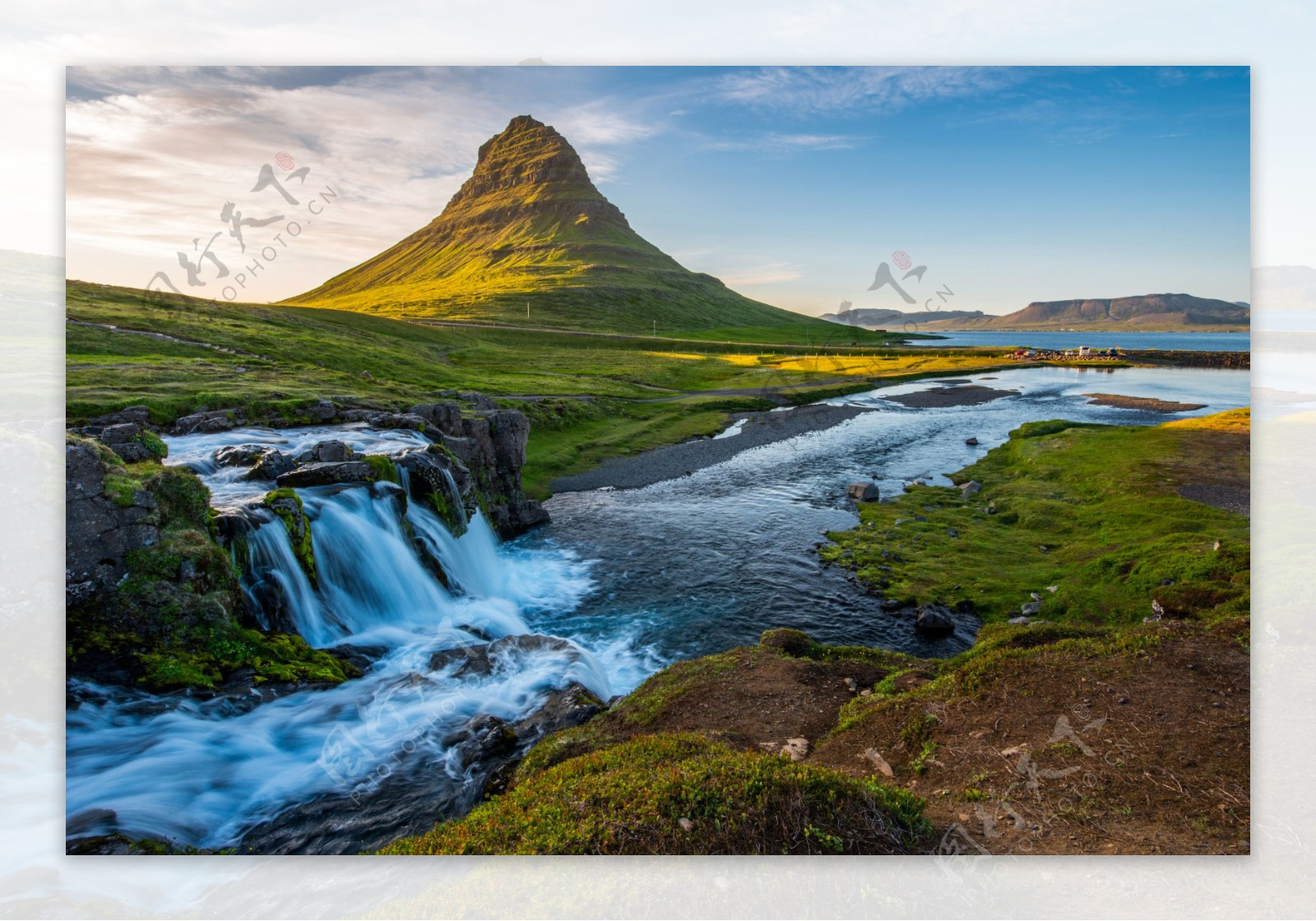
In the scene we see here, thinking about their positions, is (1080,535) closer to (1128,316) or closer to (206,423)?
(1128,316)

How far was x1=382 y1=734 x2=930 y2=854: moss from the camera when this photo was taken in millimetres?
A: 5668

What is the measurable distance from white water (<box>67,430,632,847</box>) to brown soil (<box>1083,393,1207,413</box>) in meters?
14.3

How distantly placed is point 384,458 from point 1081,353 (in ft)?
64.1

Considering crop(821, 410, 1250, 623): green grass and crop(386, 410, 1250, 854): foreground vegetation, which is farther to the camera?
crop(821, 410, 1250, 623): green grass

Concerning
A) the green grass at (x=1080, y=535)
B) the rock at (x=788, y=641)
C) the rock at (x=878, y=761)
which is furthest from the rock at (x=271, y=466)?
the green grass at (x=1080, y=535)

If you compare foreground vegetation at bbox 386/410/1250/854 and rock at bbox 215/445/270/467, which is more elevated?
rock at bbox 215/445/270/467

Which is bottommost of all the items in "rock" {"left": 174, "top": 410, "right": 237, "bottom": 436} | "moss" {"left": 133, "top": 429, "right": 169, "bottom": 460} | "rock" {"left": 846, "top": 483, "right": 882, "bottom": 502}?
"rock" {"left": 846, "top": 483, "right": 882, "bottom": 502}

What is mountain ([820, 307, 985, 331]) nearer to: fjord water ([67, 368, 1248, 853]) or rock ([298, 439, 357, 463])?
fjord water ([67, 368, 1248, 853])

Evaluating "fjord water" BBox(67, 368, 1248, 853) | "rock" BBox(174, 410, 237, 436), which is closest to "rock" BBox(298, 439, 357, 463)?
"fjord water" BBox(67, 368, 1248, 853)

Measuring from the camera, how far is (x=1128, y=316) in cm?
1205

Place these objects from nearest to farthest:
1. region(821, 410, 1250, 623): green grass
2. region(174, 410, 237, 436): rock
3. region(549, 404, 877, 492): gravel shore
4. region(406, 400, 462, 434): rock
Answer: region(821, 410, 1250, 623): green grass, region(174, 410, 237, 436): rock, region(406, 400, 462, 434): rock, region(549, 404, 877, 492): gravel shore

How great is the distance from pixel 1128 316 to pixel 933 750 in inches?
381

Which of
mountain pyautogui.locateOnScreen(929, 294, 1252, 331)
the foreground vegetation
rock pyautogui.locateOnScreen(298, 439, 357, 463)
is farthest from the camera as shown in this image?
rock pyautogui.locateOnScreen(298, 439, 357, 463)

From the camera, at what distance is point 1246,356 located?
929cm
